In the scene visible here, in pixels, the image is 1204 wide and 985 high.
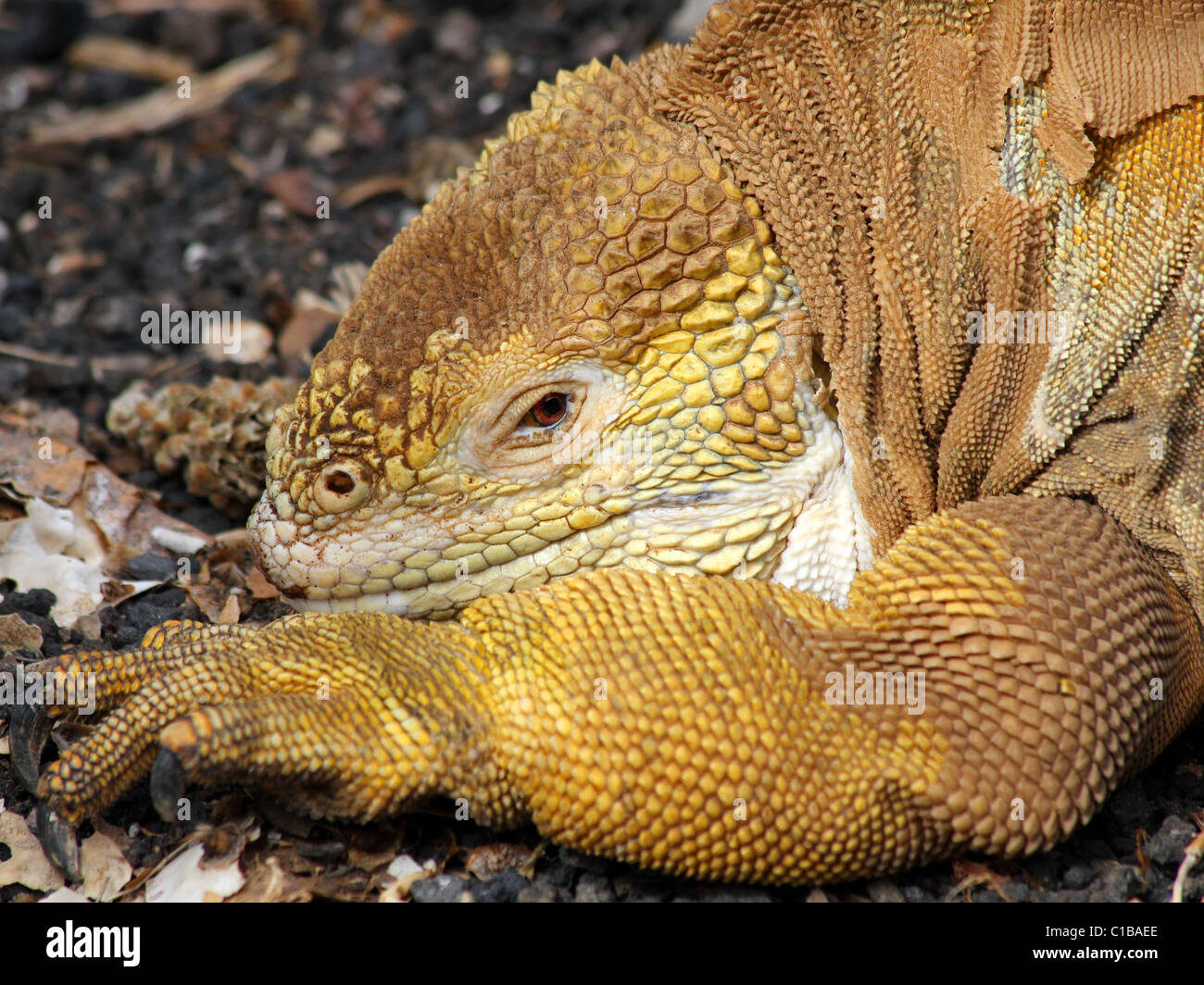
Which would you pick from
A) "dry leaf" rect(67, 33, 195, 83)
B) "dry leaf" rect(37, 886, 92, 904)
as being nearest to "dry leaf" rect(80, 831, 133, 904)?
"dry leaf" rect(37, 886, 92, 904)

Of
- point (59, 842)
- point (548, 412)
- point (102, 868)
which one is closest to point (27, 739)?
point (59, 842)

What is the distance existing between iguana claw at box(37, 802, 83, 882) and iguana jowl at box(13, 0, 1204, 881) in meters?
0.03

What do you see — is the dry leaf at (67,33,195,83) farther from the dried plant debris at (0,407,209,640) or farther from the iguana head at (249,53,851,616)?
the iguana head at (249,53,851,616)

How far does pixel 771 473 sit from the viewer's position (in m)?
4.02

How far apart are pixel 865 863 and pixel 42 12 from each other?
29.8ft

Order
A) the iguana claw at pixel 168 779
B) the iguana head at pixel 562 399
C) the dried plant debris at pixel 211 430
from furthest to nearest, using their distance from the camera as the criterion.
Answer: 1. the dried plant debris at pixel 211 430
2. the iguana head at pixel 562 399
3. the iguana claw at pixel 168 779

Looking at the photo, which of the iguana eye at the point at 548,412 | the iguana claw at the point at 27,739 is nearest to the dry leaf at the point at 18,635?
the iguana claw at the point at 27,739

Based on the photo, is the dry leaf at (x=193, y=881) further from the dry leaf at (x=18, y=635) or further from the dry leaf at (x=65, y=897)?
the dry leaf at (x=18, y=635)

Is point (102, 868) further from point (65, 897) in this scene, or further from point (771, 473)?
point (771, 473)

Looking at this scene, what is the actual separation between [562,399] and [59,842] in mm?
2138

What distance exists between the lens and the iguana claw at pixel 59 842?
3562 mm

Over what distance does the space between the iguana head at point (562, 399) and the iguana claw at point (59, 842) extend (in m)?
1.04

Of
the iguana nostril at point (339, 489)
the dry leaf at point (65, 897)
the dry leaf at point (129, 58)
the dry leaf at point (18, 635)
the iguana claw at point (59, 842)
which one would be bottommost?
the dry leaf at point (65, 897)

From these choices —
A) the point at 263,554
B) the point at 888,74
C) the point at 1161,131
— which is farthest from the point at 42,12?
the point at 1161,131
